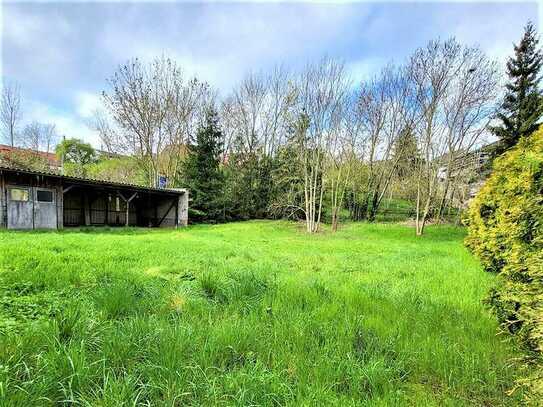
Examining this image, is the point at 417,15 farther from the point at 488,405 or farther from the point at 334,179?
the point at 334,179

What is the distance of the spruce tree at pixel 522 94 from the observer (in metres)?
14.9

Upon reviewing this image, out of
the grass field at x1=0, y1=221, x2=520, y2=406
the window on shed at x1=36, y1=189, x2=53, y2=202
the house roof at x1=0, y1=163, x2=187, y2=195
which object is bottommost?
the grass field at x1=0, y1=221, x2=520, y2=406

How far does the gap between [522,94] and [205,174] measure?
20.4 metres

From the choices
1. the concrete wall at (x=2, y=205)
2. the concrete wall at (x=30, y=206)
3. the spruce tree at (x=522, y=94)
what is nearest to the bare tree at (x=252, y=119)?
the concrete wall at (x=30, y=206)

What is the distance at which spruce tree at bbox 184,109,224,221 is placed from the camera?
20.6 m

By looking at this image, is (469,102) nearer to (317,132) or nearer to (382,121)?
(382,121)

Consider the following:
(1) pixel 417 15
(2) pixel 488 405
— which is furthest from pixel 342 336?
(1) pixel 417 15

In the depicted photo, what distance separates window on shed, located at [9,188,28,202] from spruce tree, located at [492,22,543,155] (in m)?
23.7

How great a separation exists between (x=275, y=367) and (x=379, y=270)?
4.48m

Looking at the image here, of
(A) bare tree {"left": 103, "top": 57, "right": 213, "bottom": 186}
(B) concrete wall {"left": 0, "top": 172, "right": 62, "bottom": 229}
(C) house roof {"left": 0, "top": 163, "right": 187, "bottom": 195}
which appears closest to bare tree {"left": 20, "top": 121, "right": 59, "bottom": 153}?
(A) bare tree {"left": 103, "top": 57, "right": 213, "bottom": 186}

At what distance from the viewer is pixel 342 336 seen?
7.91 feet

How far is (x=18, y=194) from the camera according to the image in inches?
446

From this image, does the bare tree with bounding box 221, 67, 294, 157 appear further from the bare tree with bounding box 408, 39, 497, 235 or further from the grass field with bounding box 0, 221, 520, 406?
the grass field with bounding box 0, 221, 520, 406

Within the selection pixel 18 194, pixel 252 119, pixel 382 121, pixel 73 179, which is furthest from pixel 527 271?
pixel 252 119
